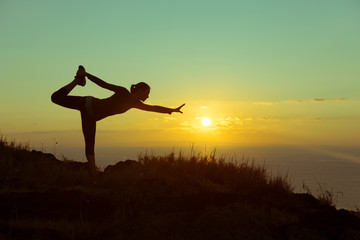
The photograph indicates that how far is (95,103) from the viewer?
10.9 metres

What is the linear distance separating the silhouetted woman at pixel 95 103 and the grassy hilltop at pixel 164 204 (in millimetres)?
1066

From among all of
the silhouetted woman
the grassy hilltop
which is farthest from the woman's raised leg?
the grassy hilltop

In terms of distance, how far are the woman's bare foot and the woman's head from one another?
1.16m

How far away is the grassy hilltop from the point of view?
23.7ft

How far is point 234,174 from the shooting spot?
1116 centimetres

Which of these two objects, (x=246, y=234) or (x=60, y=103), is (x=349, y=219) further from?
(x=60, y=103)

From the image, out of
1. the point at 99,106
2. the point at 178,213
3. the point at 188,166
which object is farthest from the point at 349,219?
the point at 99,106

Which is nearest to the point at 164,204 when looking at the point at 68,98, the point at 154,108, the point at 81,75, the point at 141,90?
the point at 154,108

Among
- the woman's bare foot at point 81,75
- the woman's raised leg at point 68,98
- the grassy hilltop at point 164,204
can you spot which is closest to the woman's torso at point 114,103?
the woman's raised leg at point 68,98

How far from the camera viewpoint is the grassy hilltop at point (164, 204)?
7.22 metres

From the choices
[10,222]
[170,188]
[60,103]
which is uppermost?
[60,103]

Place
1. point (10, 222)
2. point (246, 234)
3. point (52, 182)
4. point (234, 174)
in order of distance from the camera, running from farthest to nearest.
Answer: point (234, 174) → point (52, 182) → point (10, 222) → point (246, 234)

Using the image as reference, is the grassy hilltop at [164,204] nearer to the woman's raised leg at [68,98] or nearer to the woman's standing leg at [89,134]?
the woman's standing leg at [89,134]

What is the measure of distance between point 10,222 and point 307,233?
15.9ft
